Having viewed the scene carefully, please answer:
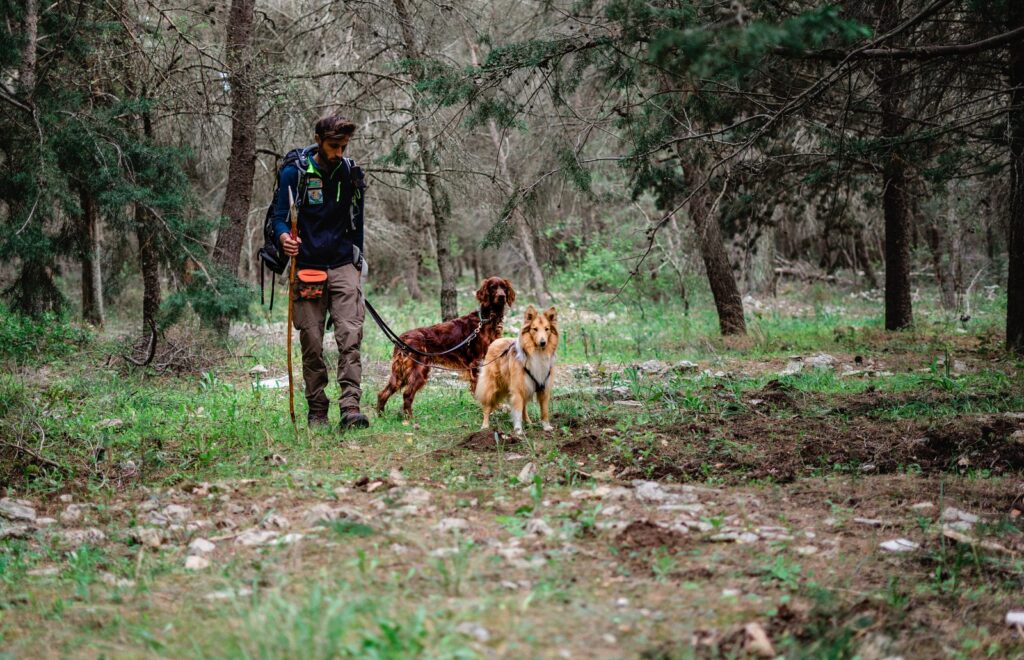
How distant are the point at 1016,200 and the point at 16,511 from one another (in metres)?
10.2

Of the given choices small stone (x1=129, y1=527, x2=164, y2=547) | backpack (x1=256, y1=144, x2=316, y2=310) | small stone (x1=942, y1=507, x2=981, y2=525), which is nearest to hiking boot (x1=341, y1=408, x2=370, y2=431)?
backpack (x1=256, y1=144, x2=316, y2=310)

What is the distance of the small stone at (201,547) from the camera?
4223 millimetres

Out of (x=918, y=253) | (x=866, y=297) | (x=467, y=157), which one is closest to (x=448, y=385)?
(x=467, y=157)

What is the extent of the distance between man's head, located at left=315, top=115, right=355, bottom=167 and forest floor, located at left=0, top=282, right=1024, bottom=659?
7.95 ft

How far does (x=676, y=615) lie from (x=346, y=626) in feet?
4.29

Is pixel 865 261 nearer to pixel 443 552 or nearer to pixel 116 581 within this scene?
pixel 443 552

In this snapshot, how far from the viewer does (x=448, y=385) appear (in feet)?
35.7

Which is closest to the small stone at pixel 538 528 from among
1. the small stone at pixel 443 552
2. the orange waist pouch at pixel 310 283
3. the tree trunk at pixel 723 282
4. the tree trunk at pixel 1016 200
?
the small stone at pixel 443 552

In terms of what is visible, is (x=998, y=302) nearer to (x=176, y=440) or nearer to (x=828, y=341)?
(x=828, y=341)

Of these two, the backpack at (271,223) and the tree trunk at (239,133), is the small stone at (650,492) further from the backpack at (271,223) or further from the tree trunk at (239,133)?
the tree trunk at (239,133)

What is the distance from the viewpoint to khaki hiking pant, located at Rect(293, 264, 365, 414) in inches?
286

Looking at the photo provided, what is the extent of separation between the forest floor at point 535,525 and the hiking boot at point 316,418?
7.7 inches

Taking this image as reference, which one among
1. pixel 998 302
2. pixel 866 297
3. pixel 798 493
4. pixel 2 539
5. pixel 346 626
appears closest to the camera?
pixel 346 626

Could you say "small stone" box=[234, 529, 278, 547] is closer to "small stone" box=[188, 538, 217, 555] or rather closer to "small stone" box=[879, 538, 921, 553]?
"small stone" box=[188, 538, 217, 555]
